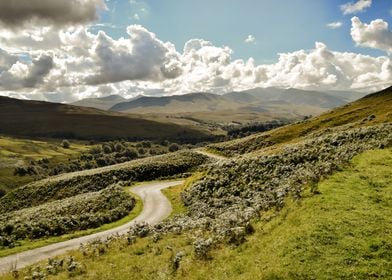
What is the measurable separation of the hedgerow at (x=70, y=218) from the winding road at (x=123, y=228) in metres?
3.55

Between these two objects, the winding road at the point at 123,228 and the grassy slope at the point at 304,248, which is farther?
the winding road at the point at 123,228

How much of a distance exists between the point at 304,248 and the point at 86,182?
77710 mm

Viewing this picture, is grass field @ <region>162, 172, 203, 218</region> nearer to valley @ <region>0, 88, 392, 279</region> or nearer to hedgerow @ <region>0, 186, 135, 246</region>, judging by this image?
valley @ <region>0, 88, 392, 279</region>

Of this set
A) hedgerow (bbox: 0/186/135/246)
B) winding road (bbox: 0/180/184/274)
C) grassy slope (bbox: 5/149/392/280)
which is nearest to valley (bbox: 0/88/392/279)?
grassy slope (bbox: 5/149/392/280)

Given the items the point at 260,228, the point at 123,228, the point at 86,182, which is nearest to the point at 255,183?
the point at 123,228

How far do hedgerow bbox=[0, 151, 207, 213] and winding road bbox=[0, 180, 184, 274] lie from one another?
862cm

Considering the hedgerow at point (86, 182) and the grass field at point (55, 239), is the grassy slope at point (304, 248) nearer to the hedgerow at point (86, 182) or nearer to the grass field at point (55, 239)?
the grass field at point (55, 239)

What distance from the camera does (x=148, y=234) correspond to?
116ft

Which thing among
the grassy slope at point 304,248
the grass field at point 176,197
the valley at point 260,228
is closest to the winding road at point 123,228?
the valley at point 260,228

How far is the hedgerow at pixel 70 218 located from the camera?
4356 cm

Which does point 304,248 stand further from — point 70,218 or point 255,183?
point 70,218

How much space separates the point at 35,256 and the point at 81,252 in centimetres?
628

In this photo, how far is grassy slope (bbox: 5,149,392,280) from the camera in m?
18.5

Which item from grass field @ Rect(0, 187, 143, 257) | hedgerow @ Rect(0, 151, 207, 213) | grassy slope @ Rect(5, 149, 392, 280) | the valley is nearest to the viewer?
grassy slope @ Rect(5, 149, 392, 280)
